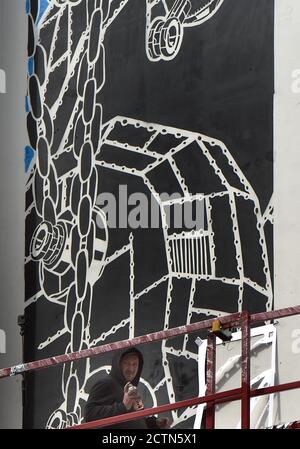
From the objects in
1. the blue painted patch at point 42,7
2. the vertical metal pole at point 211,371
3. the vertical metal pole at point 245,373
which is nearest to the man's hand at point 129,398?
the vertical metal pole at point 211,371

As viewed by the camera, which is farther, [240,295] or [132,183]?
[132,183]

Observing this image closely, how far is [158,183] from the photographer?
934 cm

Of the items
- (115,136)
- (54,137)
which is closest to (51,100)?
(54,137)

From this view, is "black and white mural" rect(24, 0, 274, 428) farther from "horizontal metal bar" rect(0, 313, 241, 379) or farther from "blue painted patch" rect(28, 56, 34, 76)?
"horizontal metal bar" rect(0, 313, 241, 379)

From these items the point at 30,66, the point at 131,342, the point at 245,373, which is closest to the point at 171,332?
the point at 131,342

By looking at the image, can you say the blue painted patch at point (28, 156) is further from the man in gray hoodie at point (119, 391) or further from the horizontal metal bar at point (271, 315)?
the horizontal metal bar at point (271, 315)

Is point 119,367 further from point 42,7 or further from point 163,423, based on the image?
point 42,7

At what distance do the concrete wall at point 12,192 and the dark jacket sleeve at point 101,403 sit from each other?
1275 millimetres

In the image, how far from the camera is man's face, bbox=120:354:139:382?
9234 mm

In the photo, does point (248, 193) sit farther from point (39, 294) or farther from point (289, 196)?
point (39, 294)

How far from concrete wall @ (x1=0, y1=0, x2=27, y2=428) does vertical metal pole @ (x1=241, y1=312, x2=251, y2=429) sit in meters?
5.02

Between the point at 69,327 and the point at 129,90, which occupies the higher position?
the point at 129,90

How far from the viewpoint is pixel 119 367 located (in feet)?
30.6

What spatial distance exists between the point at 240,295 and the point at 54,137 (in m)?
3.21
